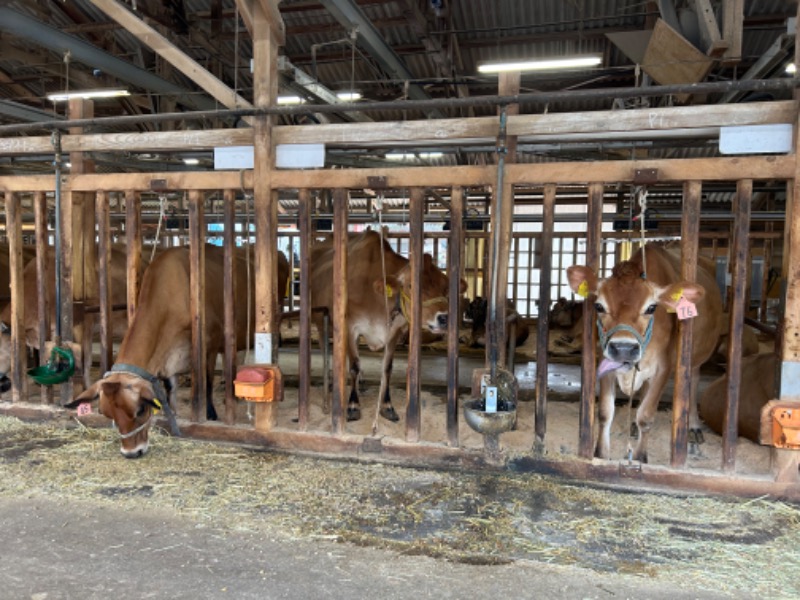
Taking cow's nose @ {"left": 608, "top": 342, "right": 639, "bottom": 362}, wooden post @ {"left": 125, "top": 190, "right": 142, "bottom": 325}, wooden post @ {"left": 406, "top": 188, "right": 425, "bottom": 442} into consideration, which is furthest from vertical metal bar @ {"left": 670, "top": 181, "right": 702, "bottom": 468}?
wooden post @ {"left": 125, "top": 190, "right": 142, "bottom": 325}

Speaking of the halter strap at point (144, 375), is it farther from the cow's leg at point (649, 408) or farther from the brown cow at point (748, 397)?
the brown cow at point (748, 397)

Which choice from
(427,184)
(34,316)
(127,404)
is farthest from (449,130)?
(34,316)

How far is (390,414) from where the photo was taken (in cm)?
583

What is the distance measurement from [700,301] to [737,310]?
1075 mm

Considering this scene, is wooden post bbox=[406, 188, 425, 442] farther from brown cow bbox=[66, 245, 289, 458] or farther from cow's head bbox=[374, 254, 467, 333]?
brown cow bbox=[66, 245, 289, 458]

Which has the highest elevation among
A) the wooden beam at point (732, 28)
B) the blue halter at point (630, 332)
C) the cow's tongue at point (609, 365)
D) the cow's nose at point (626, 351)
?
the wooden beam at point (732, 28)

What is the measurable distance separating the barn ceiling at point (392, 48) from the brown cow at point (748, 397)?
2.24 metres

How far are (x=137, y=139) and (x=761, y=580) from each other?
214 inches

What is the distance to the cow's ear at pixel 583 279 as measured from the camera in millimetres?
4133

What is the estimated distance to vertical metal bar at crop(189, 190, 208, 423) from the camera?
189 inches

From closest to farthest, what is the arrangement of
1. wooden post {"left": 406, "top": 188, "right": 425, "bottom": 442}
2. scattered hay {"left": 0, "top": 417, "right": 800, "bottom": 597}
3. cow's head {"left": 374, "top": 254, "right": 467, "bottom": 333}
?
scattered hay {"left": 0, "top": 417, "right": 800, "bottom": 597}
wooden post {"left": 406, "top": 188, "right": 425, "bottom": 442}
cow's head {"left": 374, "top": 254, "right": 467, "bottom": 333}

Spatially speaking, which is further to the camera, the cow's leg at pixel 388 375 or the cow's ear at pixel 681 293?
the cow's leg at pixel 388 375

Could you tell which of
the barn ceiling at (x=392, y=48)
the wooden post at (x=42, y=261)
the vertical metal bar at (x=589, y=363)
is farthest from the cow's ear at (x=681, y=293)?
the wooden post at (x=42, y=261)

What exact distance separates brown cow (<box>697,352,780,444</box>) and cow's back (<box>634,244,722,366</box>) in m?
0.36
